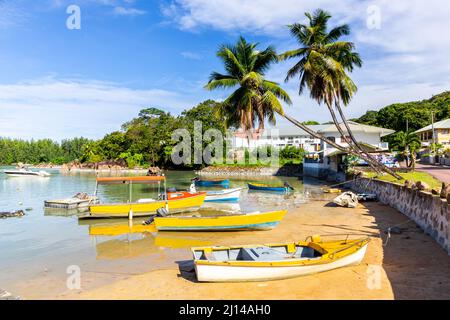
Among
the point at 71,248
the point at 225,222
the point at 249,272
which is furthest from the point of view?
the point at 225,222

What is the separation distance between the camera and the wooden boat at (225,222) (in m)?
17.0

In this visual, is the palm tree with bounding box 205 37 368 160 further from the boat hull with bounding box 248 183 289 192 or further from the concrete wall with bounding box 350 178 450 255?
the boat hull with bounding box 248 183 289 192

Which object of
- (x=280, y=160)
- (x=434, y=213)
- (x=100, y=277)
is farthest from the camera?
(x=280, y=160)

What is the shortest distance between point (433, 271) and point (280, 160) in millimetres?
60375

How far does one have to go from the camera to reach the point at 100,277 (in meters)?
11.5

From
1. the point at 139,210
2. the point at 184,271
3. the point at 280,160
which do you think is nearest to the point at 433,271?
the point at 184,271

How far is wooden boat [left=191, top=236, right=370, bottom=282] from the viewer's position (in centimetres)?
970

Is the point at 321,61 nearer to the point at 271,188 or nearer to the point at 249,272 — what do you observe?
the point at 271,188

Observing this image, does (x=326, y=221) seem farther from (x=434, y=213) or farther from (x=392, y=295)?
(x=392, y=295)

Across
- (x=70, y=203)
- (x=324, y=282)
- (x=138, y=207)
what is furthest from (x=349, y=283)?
(x=70, y=203)

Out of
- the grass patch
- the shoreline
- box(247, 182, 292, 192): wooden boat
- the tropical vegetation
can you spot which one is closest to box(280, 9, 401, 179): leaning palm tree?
the grass patch

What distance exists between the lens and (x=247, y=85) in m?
26.5

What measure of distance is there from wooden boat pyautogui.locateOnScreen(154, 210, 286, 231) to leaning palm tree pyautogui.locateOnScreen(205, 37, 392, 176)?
10712 millimetres

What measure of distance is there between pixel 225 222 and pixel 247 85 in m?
12.8
